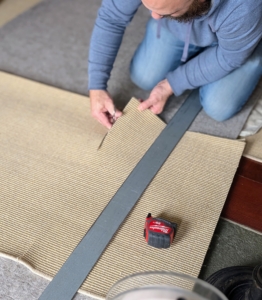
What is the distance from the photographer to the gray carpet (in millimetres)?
1463

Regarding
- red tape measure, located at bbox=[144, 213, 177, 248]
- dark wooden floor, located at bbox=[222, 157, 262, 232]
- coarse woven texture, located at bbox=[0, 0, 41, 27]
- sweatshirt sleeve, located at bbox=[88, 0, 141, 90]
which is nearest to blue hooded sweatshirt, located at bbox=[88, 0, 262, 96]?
sweatshirt sleeve, located at bbox=[88, 0, 141, 90]

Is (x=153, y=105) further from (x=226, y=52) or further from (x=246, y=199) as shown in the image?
(x=246, y=199)

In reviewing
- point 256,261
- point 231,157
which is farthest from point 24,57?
point 256,261

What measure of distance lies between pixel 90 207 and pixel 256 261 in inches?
19.2

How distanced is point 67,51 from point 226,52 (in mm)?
794

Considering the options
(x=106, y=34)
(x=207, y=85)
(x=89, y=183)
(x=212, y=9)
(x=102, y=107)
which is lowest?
(x=89, y=183)

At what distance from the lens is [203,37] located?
4.09ft

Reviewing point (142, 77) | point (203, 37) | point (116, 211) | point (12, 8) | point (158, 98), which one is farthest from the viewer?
point (12, 8)

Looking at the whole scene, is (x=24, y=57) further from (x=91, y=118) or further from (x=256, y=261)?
(x=256, y=261)

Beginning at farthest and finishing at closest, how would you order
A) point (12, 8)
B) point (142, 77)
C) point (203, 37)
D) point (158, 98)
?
point (12, 8) < point (142, 77) < point (158, 98) < point (203, 37)

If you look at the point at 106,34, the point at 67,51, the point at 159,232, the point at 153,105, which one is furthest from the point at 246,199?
the point at 67,51

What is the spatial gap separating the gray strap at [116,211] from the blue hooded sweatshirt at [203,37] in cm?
14

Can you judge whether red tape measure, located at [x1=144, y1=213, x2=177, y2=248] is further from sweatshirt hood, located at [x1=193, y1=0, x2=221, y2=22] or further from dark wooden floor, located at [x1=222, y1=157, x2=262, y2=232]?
sweatshirt hood, located at [x1=193, y1=0, x2=221, y2=22]

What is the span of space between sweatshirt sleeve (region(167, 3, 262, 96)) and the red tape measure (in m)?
0.50
